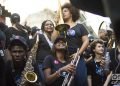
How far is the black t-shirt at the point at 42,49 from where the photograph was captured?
724 centimetres

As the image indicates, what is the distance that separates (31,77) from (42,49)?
1.82m

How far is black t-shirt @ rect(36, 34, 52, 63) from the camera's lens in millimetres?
7237

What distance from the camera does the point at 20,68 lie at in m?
5.60

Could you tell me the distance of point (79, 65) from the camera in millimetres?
6406

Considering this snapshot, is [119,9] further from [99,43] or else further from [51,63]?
[99,43]

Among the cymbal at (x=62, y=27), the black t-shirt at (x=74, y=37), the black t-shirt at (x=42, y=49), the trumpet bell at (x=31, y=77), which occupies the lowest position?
the trumpet bell at (x=31, y=77)

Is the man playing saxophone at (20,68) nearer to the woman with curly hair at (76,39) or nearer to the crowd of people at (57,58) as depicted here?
the crowd of people at (57,58)

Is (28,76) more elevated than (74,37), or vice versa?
(74,37)

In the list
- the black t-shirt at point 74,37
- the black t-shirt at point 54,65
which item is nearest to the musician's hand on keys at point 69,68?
the black t-shirt at point 54,65

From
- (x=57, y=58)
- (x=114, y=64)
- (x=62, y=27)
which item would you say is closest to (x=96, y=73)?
(x=114, y=64)

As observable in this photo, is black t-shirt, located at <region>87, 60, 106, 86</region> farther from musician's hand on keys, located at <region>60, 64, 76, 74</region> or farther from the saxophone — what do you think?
the saxophone

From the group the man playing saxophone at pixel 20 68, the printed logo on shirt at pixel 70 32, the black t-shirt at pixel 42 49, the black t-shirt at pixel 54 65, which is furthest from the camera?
the black t-shirt at pixel 42 49

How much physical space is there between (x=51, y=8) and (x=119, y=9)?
867 inches

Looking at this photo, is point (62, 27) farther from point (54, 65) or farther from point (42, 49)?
point (42, 49)
